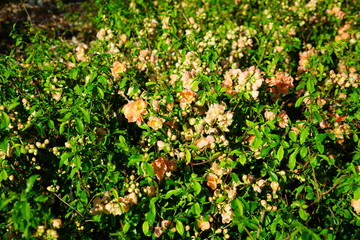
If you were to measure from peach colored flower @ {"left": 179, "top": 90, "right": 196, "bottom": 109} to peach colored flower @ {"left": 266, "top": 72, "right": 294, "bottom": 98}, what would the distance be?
2.24ft

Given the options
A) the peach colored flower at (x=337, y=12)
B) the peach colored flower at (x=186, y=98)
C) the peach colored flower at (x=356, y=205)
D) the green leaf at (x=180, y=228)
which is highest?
the peach colored flower at (x=337, y=12)

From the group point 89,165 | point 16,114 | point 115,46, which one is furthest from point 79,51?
point 89,165

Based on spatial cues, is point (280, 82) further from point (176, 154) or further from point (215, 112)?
point (176, 154)

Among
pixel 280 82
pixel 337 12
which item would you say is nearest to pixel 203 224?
pixel 280 82

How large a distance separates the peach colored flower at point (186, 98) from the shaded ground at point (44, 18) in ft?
17.1

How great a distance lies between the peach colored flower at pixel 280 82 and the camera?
7.63ft

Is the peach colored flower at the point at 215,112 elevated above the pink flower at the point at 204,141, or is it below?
above

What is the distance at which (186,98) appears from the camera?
2029 mm

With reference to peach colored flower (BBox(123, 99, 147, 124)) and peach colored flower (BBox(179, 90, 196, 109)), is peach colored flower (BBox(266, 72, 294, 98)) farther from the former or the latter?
peach colored flower (BBox(123, 99, 147, 124))

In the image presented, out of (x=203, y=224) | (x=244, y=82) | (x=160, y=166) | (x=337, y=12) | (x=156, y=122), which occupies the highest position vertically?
(x=337, y=12)

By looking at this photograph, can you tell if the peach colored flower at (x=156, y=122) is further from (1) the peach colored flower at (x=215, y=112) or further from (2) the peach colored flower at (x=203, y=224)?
(2) the peach colored flower at (x=203, y=224)

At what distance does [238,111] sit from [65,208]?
57.5 inches

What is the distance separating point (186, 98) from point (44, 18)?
8498 millimetres

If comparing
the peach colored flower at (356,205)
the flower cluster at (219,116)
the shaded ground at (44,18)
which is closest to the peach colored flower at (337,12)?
the peach colored flower at (356,205)
